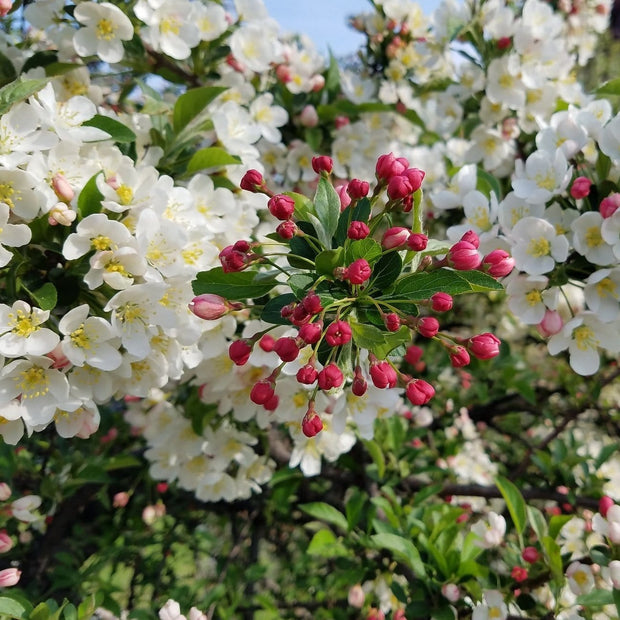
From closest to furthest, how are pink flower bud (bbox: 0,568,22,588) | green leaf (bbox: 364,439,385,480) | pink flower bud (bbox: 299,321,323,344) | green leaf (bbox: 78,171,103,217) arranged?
pink flower bud (bbox: 299,321,323,344), green leaf (bbox: 78,171,103,217), pink flower bud (bbox: 0,568,22,588), green leaf (bbox: 364,439,385,480)

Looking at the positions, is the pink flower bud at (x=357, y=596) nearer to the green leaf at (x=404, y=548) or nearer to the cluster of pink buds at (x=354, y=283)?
the green leaf at (x=404, y=548)

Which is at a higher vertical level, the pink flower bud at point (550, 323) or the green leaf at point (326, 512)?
the pink flower bud at point (550, 323)

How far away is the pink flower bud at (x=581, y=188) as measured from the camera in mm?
1225

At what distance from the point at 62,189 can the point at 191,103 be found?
18.7 inches

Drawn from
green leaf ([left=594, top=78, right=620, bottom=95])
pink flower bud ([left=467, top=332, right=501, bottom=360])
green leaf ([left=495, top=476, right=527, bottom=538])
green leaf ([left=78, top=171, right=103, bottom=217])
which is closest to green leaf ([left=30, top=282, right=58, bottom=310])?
green leaf ([left=78, top=171, right=103, bottom=217])

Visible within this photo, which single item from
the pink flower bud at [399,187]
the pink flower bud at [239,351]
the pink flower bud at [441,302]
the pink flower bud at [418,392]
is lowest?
the pink flower bud at [239,351]

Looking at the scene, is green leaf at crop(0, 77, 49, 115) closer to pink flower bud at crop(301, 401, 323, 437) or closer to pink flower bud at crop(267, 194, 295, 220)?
pink flower bud at crop(267, 194, 295, 220)

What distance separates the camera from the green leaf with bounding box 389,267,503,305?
0.94 meters

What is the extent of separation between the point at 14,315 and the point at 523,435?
2872 mm

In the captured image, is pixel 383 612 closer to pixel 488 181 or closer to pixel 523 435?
pixel 488 181

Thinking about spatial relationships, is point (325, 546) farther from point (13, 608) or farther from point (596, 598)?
point (13, 608)

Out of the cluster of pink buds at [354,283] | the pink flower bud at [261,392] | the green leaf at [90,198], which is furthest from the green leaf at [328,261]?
the green leaf at [90,198]

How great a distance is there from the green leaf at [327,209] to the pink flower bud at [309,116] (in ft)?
3.69

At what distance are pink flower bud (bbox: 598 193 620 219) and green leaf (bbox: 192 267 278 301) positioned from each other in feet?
2.38
